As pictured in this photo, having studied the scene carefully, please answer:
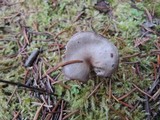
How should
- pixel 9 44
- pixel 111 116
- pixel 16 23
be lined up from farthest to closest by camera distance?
pixel 16 23 → pixel 9 44 → pixel 111 116

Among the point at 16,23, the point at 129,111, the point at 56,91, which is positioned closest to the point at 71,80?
the point at 56,91

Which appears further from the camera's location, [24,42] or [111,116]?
[24,42]

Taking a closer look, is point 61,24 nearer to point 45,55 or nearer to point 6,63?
point 45,55

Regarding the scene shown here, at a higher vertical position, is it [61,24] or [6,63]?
[61,24]

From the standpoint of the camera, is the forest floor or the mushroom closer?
the mushroom

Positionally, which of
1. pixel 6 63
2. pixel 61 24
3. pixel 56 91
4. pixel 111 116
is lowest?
pixel 111 116

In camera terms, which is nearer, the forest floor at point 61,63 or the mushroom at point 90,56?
the mushroom at point 90,56

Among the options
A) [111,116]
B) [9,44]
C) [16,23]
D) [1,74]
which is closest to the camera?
[111,116]
